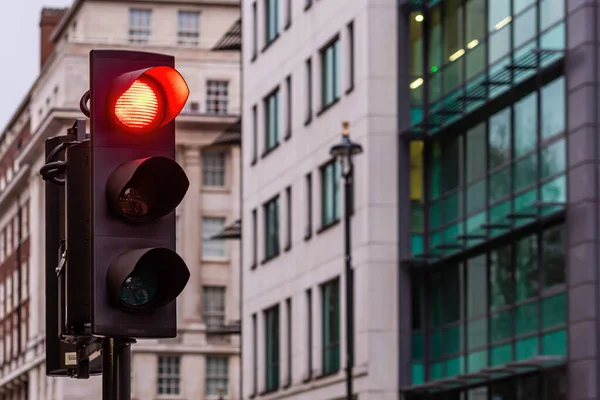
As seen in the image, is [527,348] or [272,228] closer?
[527,348]

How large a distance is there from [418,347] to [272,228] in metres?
12.0

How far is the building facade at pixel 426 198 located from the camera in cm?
3562

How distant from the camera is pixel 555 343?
3588 cm

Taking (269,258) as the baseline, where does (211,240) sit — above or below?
above

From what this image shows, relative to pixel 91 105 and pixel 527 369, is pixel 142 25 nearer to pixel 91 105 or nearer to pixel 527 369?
pixel 527 369

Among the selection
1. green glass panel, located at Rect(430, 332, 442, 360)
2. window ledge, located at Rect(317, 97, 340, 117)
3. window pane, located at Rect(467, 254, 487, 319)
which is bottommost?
green glass panel, located at Rect(430, 332, 442, 360)

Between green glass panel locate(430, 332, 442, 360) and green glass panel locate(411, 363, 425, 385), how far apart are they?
2.28 ft

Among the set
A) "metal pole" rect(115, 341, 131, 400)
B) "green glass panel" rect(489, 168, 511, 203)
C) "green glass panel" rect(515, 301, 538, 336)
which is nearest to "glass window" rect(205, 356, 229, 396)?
"green glass panel" rect(489, 168, 511, 203)

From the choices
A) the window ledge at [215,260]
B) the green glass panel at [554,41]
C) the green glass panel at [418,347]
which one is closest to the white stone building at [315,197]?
the green glass panel at [418,347]

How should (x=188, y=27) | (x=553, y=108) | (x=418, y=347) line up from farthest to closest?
1. (x=188, y=27)
2. (x=418, y=347)
3. (x=553, y=108)

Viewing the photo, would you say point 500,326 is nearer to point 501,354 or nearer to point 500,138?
point 501,354

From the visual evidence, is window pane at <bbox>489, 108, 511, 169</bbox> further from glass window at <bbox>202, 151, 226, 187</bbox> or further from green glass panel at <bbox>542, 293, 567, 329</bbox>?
glass window at <bbox>202, 151, 226, 187</bbox>

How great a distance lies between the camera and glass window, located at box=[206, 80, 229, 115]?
336 feet

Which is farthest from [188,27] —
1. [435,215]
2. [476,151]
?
[476,151]
